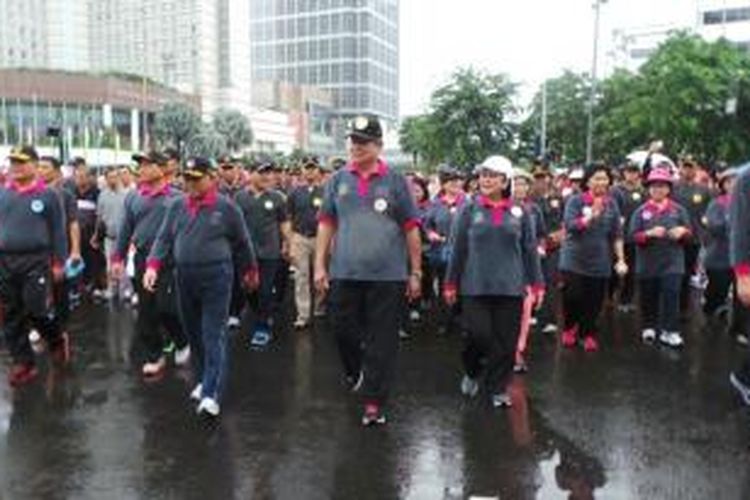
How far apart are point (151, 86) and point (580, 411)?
114573 mm

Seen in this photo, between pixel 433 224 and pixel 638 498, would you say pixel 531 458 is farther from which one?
pixel 433 224

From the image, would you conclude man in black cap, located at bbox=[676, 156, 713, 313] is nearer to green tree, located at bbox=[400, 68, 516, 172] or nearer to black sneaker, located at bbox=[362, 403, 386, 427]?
black sneaker, located at bbox=[362, 403, 386, 427]

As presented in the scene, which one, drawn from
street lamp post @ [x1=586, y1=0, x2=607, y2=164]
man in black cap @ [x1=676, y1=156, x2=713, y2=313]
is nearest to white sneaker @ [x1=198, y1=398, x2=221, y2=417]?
man in black cap @ [x1=676, y1=156, x2=713, y2=313]

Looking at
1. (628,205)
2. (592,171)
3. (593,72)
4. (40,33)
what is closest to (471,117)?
(593,72)

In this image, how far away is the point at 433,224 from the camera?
1144 centimetres

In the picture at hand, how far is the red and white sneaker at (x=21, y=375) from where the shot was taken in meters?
8.19

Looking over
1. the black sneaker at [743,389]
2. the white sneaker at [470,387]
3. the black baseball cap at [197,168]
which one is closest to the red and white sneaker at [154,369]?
the black baseball cap at [197,168]

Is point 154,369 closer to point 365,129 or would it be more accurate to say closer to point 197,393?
point 197,393

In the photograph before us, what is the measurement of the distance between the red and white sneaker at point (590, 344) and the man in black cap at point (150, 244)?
390cm

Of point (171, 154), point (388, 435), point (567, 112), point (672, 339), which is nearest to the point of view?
point (388, 435)

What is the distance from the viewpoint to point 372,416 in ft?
22.7

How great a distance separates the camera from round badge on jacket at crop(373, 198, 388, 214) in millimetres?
6742

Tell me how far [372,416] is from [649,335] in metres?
4.54

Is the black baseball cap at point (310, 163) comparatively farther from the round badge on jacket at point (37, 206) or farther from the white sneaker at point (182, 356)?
the round badge on jacket at point (37, 206)
